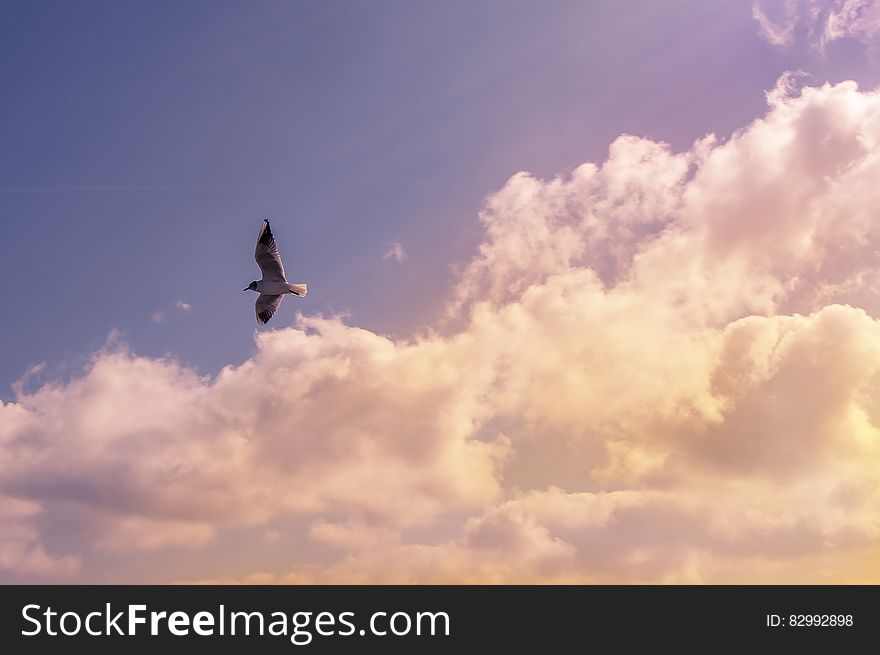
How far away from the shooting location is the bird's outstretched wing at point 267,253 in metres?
97.4

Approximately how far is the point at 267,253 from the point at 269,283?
4.38 meters

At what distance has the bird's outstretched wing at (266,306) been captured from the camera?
101188mm

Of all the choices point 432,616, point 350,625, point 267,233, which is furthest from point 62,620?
point 267,233

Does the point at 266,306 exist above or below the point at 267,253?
below

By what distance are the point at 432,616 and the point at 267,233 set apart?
184 ft

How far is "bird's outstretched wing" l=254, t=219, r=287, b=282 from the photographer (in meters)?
97.4

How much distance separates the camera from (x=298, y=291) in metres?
101

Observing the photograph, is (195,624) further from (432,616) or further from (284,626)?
(432,616)

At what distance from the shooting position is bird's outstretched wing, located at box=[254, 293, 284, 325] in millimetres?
101188

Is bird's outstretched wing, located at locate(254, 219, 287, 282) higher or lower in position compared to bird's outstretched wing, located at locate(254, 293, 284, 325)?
higher

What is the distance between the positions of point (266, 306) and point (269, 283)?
388 centimetres

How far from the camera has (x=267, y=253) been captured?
97.9m

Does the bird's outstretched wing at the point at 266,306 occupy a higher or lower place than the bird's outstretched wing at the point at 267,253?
lower

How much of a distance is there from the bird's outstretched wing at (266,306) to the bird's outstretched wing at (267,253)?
4329 millimetres
